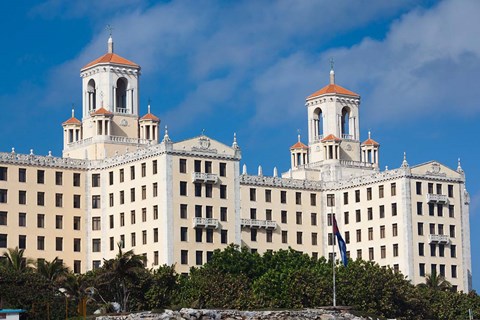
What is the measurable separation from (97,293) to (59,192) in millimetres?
33962

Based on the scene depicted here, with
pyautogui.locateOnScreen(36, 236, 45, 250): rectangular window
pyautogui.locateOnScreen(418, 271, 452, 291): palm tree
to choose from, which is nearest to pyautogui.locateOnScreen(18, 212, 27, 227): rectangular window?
pyautogui.locateOnScreen(36, 236, 45, 250): rectangular window

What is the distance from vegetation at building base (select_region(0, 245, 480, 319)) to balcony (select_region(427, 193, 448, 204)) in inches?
802

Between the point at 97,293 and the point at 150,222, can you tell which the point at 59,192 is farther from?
the point at 97,293

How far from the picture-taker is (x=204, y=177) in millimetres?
173000

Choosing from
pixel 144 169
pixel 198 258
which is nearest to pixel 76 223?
pixel 144 169

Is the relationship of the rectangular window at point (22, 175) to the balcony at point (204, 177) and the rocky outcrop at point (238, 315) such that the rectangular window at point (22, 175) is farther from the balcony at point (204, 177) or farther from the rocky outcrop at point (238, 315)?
the rocky outcrop at point (238, 315)

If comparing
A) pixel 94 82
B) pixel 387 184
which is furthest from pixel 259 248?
pixel 94 82

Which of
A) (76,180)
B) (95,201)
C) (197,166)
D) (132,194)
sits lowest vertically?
(95,201)

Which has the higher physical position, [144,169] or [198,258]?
[144,169]

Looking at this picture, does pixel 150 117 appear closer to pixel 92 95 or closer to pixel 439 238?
pixel 92 95

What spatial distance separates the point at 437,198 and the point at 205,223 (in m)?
31.1

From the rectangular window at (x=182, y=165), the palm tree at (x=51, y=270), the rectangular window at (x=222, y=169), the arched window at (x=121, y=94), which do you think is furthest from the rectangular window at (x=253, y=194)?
the palm tree at (x=51, y=270)

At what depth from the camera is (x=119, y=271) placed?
145m

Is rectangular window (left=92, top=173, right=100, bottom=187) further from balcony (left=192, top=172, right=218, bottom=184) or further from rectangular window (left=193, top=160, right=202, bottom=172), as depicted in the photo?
balcony (left=192, top=172, right=218, bottom=184)
